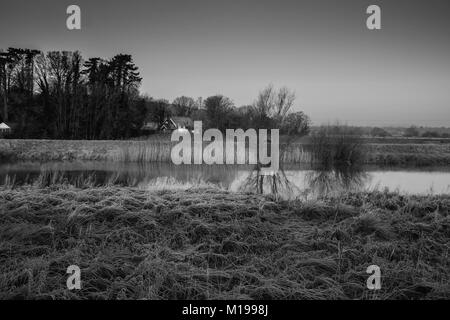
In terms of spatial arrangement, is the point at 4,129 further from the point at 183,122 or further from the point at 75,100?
the point at 183,122

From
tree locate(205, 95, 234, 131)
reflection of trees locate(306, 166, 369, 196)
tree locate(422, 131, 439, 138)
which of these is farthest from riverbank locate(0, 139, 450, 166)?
tree locate(205, 95, 234, 131)

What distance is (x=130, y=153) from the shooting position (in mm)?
18484

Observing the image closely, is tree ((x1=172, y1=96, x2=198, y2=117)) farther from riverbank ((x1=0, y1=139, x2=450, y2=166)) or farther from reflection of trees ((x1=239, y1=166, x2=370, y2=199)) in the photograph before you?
reflection of trees ((x1=239, y1=166, x2=370, y2=199))

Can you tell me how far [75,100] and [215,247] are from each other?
99.0 ft

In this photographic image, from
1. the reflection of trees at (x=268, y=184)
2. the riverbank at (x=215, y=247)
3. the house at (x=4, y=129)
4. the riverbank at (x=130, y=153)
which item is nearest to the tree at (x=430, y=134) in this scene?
the riverbank at (x=130, y=153)

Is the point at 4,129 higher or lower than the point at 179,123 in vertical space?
lower

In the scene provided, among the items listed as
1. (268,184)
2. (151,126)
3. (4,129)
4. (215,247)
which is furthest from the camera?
(151,126)

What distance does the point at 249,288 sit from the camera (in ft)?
9.48

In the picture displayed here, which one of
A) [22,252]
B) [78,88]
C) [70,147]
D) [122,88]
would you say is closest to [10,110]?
[78,88]

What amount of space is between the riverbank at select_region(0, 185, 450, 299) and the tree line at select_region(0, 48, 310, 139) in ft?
70.3

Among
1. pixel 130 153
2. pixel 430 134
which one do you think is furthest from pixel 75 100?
pixel 430 134

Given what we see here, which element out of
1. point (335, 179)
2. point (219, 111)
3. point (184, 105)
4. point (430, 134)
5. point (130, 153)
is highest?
point (184, 105)

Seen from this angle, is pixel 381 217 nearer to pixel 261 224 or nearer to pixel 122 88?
pixel 261 224

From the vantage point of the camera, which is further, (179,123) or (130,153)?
(179,123)
